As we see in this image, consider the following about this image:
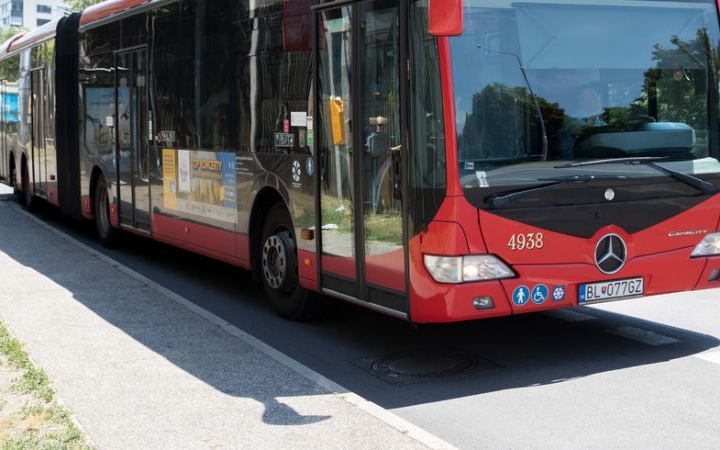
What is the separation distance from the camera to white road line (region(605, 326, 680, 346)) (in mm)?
8188

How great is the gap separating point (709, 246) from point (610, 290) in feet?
3.40

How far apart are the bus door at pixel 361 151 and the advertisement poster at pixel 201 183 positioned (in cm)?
211

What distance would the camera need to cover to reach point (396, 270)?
7.20 meters

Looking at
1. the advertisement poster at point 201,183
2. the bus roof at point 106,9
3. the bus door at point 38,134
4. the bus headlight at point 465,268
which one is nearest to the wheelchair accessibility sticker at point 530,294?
the bus headlight at point 465,268

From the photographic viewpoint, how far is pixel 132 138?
13.0 m

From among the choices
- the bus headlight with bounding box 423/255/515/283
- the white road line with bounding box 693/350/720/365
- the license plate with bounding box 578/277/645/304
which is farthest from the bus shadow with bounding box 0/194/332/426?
the white road line with bounding box 693/350/720/365

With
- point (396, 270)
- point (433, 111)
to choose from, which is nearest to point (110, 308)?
point (396, 270)

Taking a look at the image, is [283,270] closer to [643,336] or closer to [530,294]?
[530,294]

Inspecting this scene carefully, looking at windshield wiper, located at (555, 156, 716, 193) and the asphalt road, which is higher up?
windshield wiper, located at (555, 156, 716, 193)

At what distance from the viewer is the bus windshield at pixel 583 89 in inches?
269

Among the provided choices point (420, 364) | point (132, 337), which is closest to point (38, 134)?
point (132, 337)

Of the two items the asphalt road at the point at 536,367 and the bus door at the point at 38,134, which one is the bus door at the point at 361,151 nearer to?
the asphalt road at the point at 536,367

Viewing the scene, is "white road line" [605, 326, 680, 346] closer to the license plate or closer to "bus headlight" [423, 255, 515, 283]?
the license plate

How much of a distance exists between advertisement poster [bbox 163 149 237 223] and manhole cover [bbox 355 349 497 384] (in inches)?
110
